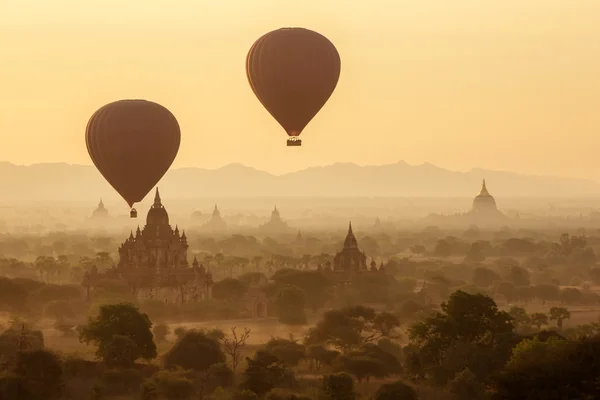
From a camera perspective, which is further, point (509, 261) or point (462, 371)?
point (509, 261)

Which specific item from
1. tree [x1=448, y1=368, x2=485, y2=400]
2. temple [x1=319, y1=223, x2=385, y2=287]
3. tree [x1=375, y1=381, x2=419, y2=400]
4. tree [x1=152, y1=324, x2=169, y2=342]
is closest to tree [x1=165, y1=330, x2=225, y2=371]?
tree [x1=375, y1=381, x2=419, y2=400]

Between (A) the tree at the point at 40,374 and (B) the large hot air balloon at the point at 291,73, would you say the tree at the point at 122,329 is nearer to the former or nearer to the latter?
(A) the tree at the point at 40,374

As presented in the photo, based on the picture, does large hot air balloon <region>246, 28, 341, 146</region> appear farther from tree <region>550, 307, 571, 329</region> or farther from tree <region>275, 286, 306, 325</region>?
tree <region>550, 307, 571, 329</region>

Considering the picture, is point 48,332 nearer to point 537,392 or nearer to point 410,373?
point 410,373

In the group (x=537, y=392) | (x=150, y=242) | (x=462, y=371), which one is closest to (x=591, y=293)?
(x=150, y=242)

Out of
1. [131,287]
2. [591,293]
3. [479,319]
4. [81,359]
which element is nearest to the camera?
[479,319]

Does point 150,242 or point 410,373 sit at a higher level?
point 150,242
